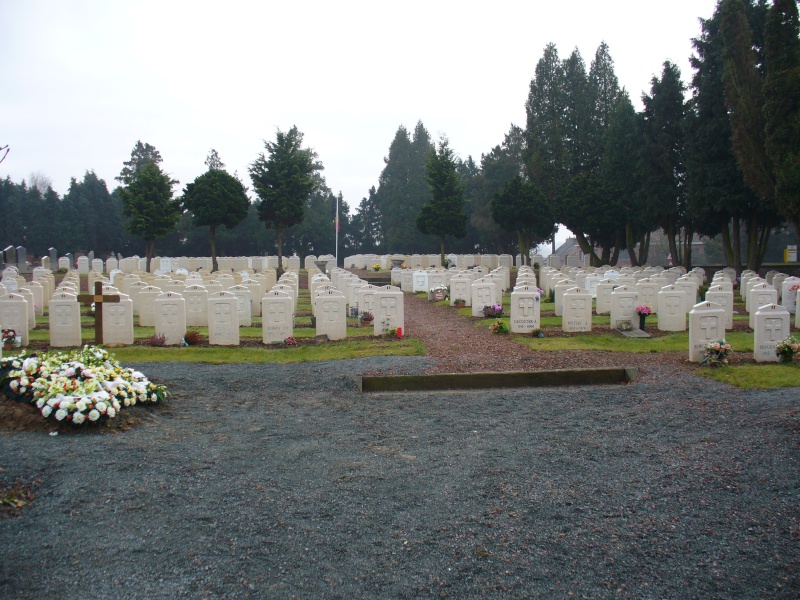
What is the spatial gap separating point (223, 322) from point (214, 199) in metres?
27.1

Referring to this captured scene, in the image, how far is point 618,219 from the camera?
4047 cm

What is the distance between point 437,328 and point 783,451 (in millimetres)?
11168

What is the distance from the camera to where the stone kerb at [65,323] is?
14.5 m

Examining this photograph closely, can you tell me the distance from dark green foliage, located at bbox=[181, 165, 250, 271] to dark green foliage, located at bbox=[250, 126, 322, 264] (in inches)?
62.8

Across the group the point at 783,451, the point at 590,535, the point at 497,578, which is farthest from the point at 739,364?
the point at 497,578

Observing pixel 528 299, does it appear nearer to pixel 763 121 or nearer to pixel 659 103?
pixel 763 121

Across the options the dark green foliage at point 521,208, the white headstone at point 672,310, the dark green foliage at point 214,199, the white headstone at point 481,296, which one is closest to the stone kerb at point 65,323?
the white headstone at point 481,296

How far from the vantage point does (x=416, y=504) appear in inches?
212

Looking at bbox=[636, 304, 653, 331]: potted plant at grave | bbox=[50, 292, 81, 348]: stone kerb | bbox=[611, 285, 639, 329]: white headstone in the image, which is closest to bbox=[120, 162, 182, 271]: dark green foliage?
bbox=[50, 292, 81, 348]: stone kerb

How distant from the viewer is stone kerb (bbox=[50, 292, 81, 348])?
1447cm

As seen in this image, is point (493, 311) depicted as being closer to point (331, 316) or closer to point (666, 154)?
point (331, 316)

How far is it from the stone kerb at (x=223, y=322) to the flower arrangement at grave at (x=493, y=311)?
7.26m

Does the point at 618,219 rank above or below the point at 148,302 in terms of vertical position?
above

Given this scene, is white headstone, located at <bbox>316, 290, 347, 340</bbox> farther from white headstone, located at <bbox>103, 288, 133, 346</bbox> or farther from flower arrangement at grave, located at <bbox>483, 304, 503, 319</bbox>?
flower arrangement at grave, located at <bbox>483, 304, 503, 319</bbox>
